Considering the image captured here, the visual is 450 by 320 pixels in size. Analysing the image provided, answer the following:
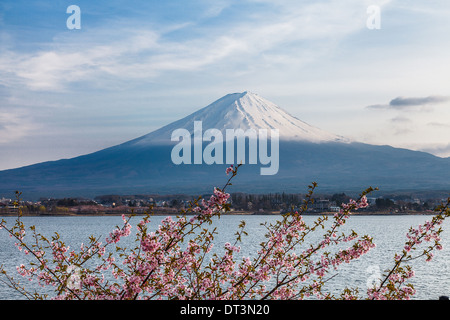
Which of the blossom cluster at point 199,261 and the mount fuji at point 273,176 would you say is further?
the mount fuji at point 273,176

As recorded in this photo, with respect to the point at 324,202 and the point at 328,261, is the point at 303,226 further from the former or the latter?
the point at 324,202

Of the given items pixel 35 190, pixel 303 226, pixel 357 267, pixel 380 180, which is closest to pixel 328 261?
pixel 303 226

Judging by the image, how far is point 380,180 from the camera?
552 feet

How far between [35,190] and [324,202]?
104512 millimetres
